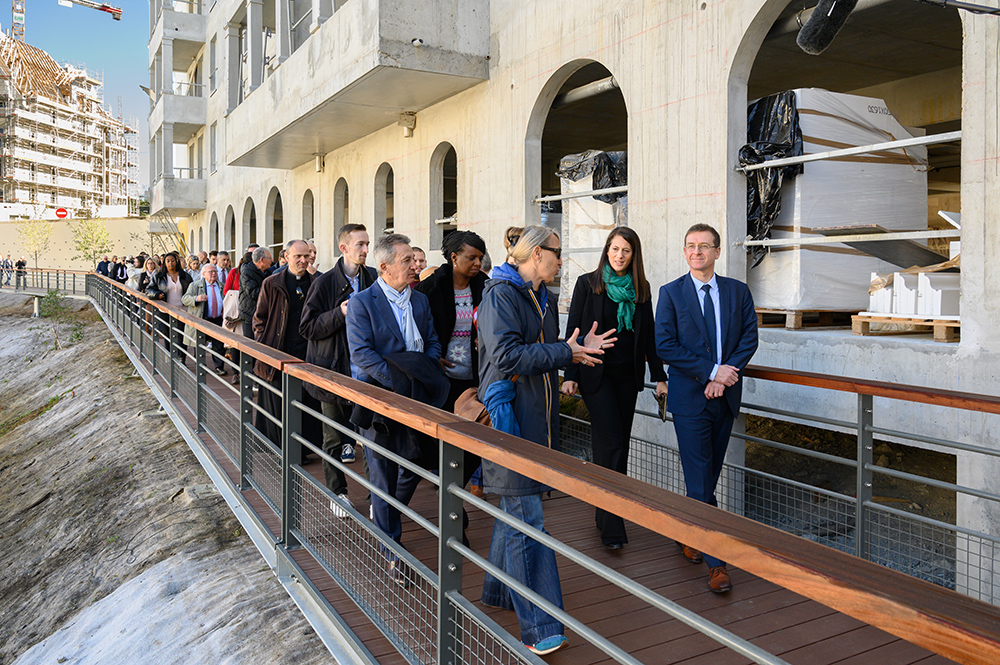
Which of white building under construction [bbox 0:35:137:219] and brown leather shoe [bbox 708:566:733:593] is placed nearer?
brown leather shoe [bbox 708:566:733:593]

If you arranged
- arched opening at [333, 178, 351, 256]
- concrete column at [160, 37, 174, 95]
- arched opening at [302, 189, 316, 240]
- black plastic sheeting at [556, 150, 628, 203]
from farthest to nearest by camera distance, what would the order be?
concrete column at [160, 37, 174, 95] → arched opening at [302, 189, 316, 240] → arched opening at [333, 178, 351, 256] → black plastic sheeting at [556, 150, 628, 203]

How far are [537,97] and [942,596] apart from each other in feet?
25.6

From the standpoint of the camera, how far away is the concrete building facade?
4.65m

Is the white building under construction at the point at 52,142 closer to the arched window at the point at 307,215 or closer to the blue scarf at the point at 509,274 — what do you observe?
the arched window at the point at 307,215

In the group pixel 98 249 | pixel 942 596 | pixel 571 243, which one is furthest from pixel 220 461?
pixel 98 249

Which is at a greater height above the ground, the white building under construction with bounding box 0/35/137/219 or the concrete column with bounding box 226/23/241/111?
the white building under construction with bounding box 0/35/137/219

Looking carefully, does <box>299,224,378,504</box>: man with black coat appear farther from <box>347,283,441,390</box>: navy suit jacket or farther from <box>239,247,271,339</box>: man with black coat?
<box>239,247,271,339</box>: man with black coat

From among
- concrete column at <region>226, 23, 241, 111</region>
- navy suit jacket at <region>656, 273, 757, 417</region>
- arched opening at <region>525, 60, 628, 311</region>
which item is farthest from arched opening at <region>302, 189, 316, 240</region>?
navy suit jacket at <region>656, 273, 757, 417</region>

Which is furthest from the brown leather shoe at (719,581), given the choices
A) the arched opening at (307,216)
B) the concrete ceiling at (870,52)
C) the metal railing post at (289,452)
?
the arched opening at (307,216)

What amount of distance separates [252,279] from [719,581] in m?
5.44

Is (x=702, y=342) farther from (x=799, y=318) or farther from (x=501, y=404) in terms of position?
(x=799, y=318)

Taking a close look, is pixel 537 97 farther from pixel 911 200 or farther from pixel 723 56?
pixel 911 200

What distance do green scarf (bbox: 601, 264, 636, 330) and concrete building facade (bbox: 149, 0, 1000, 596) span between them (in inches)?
79.7

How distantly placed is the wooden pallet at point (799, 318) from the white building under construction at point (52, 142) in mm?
70594
